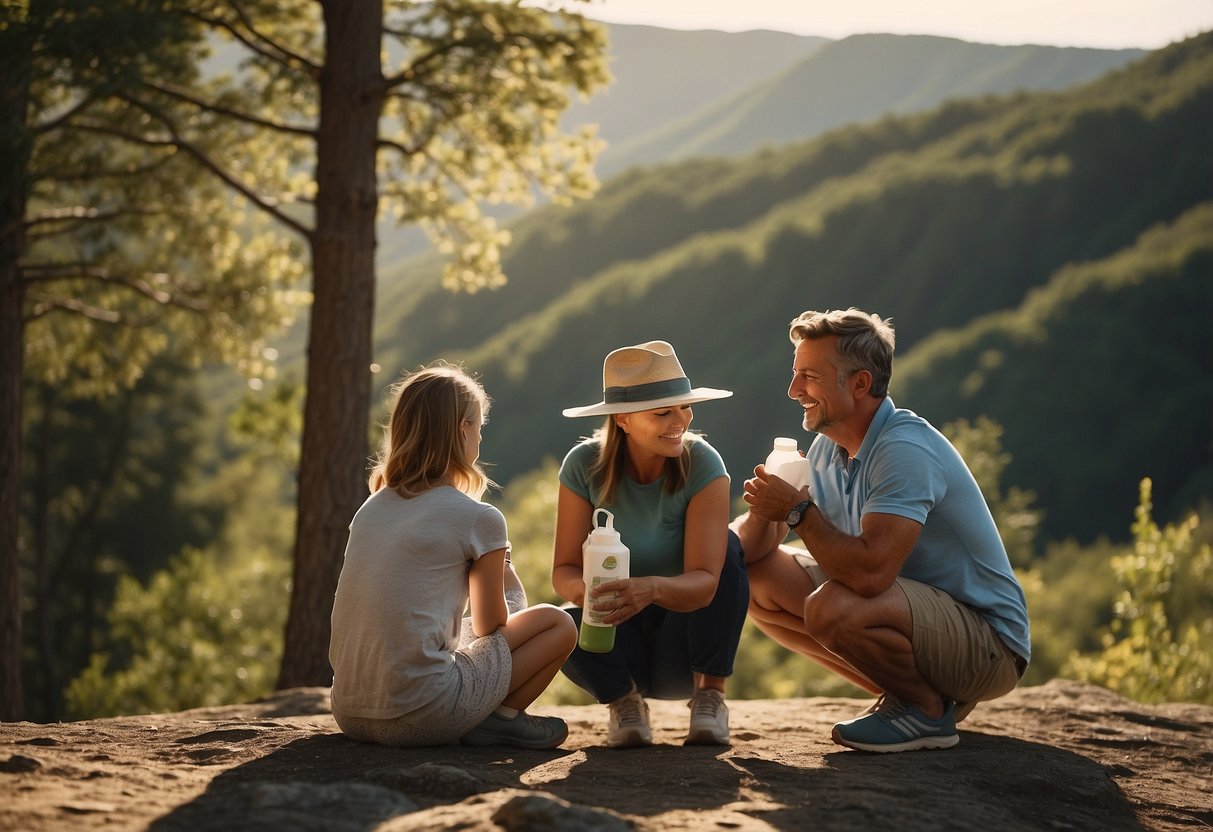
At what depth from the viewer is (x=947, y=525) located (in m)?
4.22

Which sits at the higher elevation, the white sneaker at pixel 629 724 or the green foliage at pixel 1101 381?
the green foliage at pixel 1101 381

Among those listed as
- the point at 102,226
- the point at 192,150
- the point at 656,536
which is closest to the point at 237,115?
the point at 192,150

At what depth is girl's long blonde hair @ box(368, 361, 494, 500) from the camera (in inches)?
150

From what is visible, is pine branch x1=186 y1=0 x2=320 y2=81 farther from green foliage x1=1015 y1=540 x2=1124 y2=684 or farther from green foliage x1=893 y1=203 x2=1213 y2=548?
green foliage x1=893 y1=203 x2=1213 y2=548

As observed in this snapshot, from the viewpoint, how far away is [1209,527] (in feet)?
118

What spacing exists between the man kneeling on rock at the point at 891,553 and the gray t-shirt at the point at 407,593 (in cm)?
107

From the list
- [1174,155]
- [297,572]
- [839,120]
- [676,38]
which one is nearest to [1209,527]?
[1174,155]

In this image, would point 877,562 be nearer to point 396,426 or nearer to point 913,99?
point 396,426

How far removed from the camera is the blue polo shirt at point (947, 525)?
13.5 feet

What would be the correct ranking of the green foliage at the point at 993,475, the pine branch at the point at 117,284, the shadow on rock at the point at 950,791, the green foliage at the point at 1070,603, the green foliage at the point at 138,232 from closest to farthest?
1. the shadow on rock at the point at 950,791
2. the green foliage at the point at 138,232
3. the pine branch at the point at 117,284
4. the green foliage at the point at 993,475
5. the green foliage at the point at 1070,603

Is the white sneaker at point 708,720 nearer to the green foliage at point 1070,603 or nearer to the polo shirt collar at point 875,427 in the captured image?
the polo shirt collar at point 875,427

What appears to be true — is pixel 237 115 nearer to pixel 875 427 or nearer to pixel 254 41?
pixel 254 41

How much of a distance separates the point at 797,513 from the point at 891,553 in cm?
34

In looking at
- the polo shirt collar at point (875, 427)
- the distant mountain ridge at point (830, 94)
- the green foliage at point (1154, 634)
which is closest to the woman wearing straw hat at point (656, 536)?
the polo shirt collar at point (875, 427)
